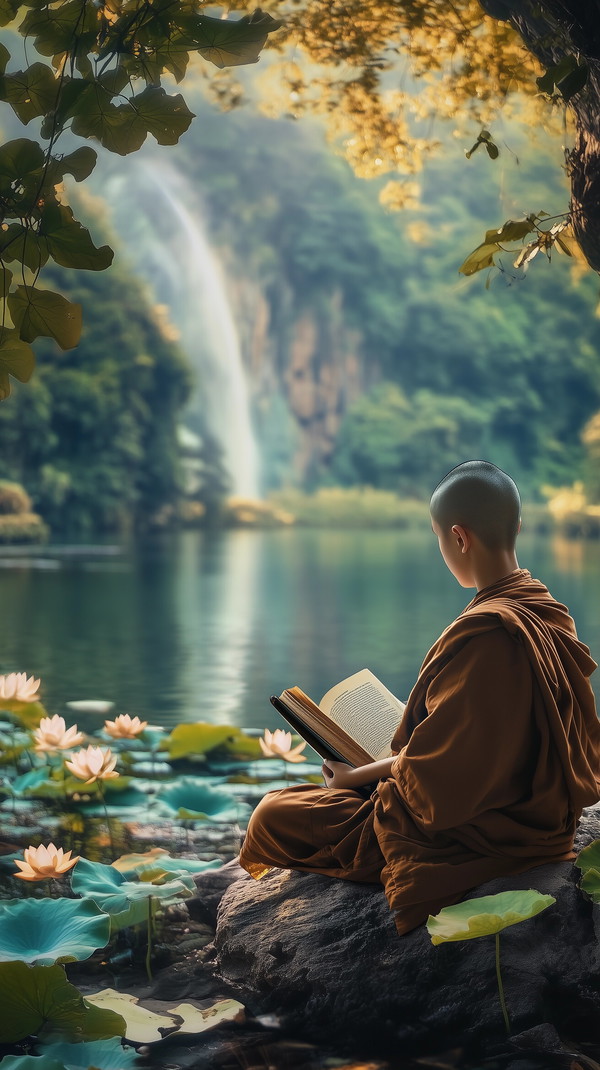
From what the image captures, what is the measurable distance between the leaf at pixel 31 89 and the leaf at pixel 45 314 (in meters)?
0.32

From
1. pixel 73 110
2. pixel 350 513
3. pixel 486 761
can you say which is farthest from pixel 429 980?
pixel 350 513

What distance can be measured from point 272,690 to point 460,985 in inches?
191

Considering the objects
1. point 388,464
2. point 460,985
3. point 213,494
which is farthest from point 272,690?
point 388,464

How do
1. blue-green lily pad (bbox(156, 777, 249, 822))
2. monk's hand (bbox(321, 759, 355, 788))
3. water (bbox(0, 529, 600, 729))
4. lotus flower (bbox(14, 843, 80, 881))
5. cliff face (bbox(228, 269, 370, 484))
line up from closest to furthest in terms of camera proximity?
monk's hand (bbox(321, 759, 355, 788))
lotus flower (bbox(14, 843, 80, 881))
blue-green lily pad (bbox(156, 777, 249, 822))
water (bbox(0, 529, 600, 729))
cliff face (bbox(228, 269, 370, 484))

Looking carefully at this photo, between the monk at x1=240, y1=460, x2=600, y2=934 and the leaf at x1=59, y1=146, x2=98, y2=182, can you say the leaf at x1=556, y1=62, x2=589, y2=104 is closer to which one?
the monk at x1=240, y1=460, x2=600, y2=934

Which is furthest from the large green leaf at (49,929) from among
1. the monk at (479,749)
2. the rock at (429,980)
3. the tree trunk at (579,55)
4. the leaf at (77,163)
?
the tree trunk at (579,55)

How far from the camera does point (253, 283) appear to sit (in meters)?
32.5

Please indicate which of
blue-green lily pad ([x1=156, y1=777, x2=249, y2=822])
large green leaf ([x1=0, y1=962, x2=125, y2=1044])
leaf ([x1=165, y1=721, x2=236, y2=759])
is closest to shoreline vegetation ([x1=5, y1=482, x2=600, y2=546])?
leaf ([x1=165, y1=721, x2=236, y2=759])

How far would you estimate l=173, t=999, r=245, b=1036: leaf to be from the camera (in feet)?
6.07

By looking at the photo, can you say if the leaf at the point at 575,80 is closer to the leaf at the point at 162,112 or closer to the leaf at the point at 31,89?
the leaf at the point at 162,112

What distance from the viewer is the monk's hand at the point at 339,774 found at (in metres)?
1.99

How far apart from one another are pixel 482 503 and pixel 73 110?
97 cm

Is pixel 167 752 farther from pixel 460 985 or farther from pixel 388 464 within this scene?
pixel 388 464

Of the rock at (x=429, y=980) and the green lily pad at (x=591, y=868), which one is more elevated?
the green lily pad at (x=591, y=868)
